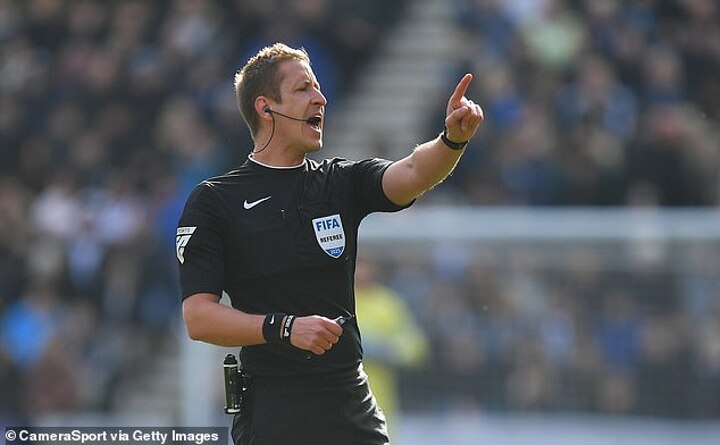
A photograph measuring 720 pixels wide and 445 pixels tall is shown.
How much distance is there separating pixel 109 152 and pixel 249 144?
72.0 inches

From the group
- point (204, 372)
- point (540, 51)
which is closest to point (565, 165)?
point (540, 51)

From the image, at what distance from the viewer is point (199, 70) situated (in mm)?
15805

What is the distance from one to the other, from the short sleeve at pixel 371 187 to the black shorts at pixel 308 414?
2.22 feet

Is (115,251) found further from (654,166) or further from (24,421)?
(654,166)

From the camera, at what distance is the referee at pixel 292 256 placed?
5.73 m

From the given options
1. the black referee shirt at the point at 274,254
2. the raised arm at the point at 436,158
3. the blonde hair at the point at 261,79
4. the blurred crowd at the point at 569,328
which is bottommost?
the blurred crowd at the point at 569,328

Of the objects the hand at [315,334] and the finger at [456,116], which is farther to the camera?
the finger at [456,116]

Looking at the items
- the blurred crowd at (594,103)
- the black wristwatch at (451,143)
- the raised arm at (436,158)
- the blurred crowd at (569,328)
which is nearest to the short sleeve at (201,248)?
the raised arm at (436,158)

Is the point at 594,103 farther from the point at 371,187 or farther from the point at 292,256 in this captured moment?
the point at 292,256

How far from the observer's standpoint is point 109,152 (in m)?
15.5

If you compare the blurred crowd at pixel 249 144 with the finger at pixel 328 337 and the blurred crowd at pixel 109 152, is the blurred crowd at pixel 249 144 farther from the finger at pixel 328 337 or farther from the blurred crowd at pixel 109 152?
the finger at pixel 328 337

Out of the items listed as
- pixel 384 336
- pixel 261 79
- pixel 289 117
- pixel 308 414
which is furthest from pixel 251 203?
pixel 384 336

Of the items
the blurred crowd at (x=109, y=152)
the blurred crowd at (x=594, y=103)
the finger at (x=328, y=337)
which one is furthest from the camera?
the blurred crowd at (x=109, y=152)

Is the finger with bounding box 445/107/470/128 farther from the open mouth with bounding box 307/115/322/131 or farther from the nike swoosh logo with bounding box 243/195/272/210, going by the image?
the nike swoosh logo with bounding box 243/195/272/210
